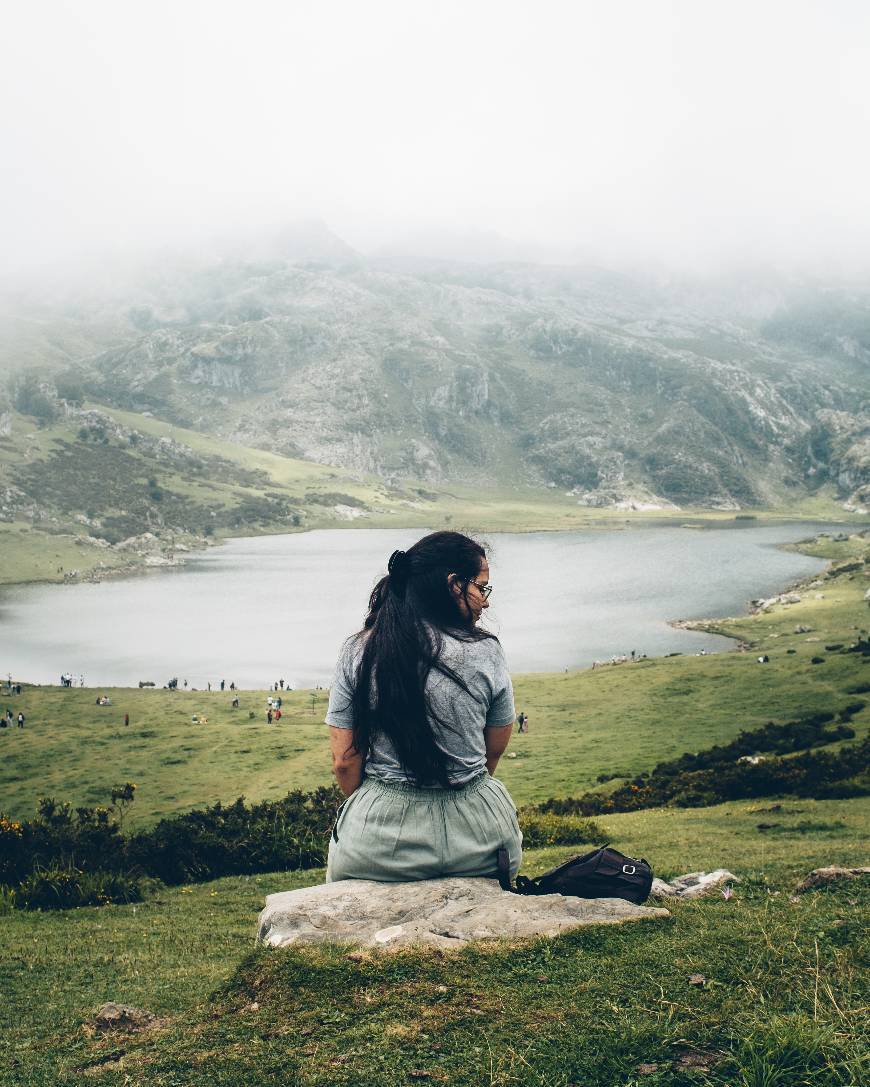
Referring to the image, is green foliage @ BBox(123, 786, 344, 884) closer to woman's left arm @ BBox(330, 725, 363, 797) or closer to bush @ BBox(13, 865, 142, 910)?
bush @ BBox(13, 865, 142, 910)

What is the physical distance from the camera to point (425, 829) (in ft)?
23.7

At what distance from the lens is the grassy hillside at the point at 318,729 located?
140 feet

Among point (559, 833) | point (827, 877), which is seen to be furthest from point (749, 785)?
point (827, 877)

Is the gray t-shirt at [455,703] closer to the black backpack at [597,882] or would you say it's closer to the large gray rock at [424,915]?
the large gray rock at [424,915]

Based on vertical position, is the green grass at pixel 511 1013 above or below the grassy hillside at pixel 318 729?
above

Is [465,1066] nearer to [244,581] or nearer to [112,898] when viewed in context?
[112,898]

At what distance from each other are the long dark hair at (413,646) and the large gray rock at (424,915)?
121 cm

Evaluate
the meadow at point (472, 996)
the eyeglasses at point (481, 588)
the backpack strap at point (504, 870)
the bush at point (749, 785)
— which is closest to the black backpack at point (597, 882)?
the backpack strap at point (504, 870)

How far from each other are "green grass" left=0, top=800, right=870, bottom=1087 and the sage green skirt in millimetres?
757

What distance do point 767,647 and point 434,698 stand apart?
8230cm

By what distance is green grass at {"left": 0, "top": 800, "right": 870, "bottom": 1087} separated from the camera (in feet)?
17.4

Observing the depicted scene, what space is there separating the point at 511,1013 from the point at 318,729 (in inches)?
2076

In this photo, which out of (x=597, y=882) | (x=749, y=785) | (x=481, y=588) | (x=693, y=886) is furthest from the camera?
(x=749, y=785)

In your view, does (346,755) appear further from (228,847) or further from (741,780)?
(741,780)
